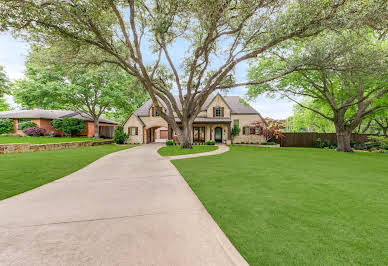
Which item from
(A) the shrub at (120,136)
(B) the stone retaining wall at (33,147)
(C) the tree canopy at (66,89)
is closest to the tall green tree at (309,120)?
(C) the tree canopy at (66,89)

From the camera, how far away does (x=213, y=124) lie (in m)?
22.8

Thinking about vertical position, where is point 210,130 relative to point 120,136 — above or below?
above

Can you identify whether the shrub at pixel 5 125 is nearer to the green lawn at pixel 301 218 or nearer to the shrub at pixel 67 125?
the shrub at pixel 67 125

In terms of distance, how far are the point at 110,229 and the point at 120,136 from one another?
816 inches

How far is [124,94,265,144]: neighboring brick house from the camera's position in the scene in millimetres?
22797

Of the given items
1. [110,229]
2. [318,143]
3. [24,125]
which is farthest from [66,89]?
[318,143]

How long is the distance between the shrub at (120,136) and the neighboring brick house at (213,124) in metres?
0.78

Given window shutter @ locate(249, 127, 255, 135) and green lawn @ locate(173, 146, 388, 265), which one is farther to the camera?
window shutter @ locate(249, 127, 255, 135)

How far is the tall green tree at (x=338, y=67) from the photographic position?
10.2m

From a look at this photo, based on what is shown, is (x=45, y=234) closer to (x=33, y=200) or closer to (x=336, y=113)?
(x=33, y=200)

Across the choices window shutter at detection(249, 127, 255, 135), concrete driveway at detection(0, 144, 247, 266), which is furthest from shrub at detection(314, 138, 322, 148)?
concrete driveway at detection(0, 144, 247, 266)

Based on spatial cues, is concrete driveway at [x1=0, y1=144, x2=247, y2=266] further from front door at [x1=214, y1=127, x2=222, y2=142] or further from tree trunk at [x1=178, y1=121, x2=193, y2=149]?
front door at [x1=214, y1=127, x2=222, y2=142]

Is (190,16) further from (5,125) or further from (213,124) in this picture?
(5,125)

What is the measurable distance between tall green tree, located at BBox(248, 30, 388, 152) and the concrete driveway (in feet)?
41.0
